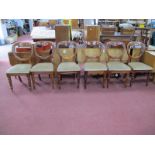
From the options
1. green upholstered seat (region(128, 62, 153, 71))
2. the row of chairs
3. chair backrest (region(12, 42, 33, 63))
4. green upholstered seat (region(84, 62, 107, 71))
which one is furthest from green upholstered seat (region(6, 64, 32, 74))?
green upholstered seat (region(128, 62, 153, 71))

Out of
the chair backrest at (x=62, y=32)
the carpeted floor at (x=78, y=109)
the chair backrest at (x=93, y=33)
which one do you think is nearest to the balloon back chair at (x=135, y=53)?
the carpeted floor at (x=78, y=109)

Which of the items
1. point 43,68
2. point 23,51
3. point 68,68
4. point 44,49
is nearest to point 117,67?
point 68,68

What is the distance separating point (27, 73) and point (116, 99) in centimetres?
161

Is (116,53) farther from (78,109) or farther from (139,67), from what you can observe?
(78,109)

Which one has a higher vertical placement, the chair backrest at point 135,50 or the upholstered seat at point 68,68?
the chair backrest at point 135,50

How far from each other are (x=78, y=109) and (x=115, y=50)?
58.4 inches

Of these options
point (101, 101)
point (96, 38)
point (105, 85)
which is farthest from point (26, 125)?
point (96, 38)

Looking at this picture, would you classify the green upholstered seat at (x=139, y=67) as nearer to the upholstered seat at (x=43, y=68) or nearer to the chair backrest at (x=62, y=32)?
the upholstered seat at (x=43, y=68)

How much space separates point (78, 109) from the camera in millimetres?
2338

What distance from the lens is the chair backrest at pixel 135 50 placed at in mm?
3053

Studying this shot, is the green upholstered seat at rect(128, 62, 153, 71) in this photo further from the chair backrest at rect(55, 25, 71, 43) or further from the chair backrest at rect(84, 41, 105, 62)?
the chair backrest at rect(55, 25, 71, 43)

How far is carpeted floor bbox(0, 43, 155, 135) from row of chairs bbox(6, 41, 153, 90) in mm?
187

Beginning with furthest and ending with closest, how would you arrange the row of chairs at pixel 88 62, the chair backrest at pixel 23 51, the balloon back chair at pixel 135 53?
the chair backrest at pixel 23 51, the balloon back chair at pixel 135 53, the row of chairs at pixel 88 62
